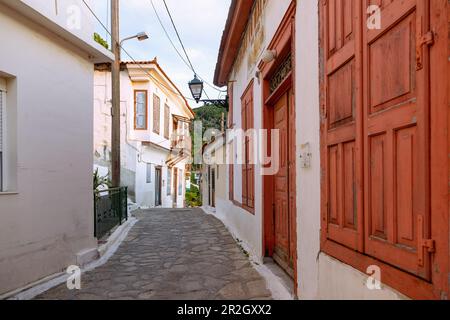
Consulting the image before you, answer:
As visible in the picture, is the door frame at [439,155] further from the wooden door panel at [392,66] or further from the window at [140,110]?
the window at [140,110]

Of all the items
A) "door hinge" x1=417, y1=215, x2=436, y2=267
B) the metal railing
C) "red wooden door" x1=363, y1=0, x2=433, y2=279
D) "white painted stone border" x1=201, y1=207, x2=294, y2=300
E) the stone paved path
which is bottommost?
the stone paved path

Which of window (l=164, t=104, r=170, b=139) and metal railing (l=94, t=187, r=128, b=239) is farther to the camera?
window (l=164, t=104, r=170, b=139)

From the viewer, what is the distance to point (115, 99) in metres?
10.5

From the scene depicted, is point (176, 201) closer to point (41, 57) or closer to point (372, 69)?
point (41, 57)

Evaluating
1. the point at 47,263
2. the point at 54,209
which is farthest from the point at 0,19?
the point at 47,263

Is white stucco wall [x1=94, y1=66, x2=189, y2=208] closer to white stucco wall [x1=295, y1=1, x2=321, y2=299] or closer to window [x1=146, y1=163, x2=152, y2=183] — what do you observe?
window [x1=146, y1=163, x2=152, y2=183]

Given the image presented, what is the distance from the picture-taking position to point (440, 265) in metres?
1.56

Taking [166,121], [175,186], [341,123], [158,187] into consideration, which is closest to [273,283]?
[341,123]

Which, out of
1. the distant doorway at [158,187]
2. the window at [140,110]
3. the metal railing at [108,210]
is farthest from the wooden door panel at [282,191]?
the distant doorway at [158,187]

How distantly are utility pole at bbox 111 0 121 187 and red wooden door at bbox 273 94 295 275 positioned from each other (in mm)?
6292

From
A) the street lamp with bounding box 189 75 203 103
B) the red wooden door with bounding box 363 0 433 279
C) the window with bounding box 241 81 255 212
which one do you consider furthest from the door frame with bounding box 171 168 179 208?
the red wooden door with bounding box 363 0 433 279

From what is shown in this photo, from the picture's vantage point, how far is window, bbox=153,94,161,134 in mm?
17969

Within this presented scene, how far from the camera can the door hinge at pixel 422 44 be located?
163 centimetres

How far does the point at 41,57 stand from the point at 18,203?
173 cm
